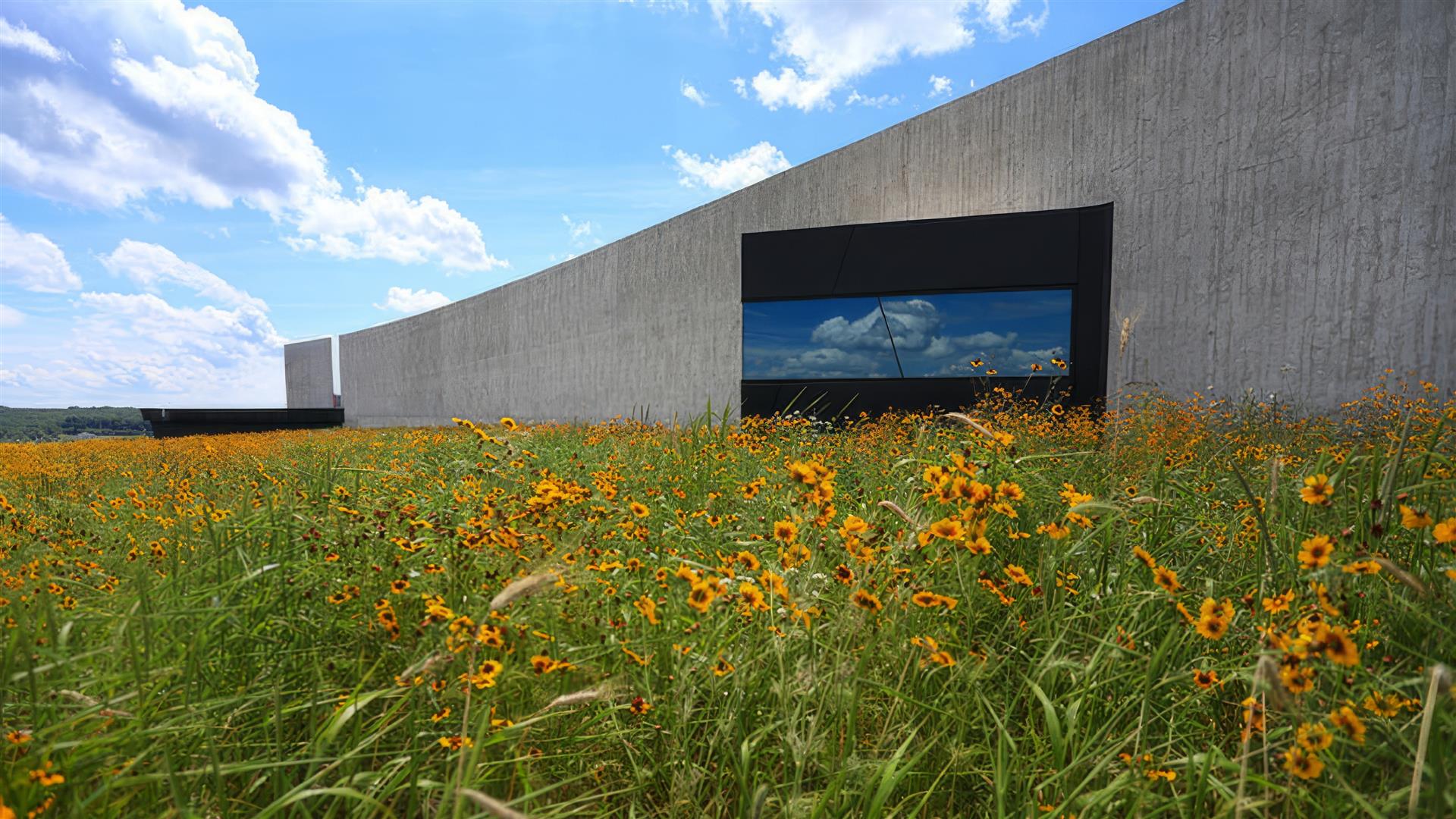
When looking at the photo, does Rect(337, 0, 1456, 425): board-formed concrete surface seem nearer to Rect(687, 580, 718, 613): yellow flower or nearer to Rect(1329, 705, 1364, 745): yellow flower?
Rect(1329, 705, 1364, 745): yellow flower

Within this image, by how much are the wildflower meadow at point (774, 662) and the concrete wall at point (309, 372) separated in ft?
124

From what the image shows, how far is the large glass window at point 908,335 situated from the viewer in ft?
31.3

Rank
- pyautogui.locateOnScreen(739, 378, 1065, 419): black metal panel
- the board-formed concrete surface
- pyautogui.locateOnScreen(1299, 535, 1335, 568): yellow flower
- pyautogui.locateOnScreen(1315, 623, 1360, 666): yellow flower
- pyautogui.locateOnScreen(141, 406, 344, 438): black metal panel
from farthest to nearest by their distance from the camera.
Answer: pyautogui.locateOnScreen(141, 406, 344, 438): black metal panel → pyautogui.locateOnScreen(739, 378, 1065, 419): black metal panel → the board-formed concrete surface → pyautogui.locateOnScreen(1299, 535, 1335, 568): yellow flower → pyautogui.locateOnScreen(1315, 623, 1360, 666): yellow flower

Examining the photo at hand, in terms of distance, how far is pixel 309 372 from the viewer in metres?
36.5

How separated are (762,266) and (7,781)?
408 inches

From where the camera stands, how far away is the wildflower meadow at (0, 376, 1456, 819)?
1.14 m

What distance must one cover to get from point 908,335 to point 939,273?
100 centimetres

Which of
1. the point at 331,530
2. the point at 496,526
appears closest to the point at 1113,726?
the point at 496,526

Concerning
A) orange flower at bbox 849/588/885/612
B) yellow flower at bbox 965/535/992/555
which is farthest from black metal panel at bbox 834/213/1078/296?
orange flower at bbox 849/588/885/612

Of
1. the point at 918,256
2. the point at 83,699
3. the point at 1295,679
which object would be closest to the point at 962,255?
the point at 918,256

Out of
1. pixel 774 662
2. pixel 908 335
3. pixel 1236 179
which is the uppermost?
pixel 1236 179

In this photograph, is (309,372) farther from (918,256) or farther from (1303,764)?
(1303,764)

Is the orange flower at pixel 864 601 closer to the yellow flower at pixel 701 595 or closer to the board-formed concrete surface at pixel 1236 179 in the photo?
the yellow flower at pixel 701 595

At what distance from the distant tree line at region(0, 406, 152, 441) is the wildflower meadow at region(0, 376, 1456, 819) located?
1794 cm
